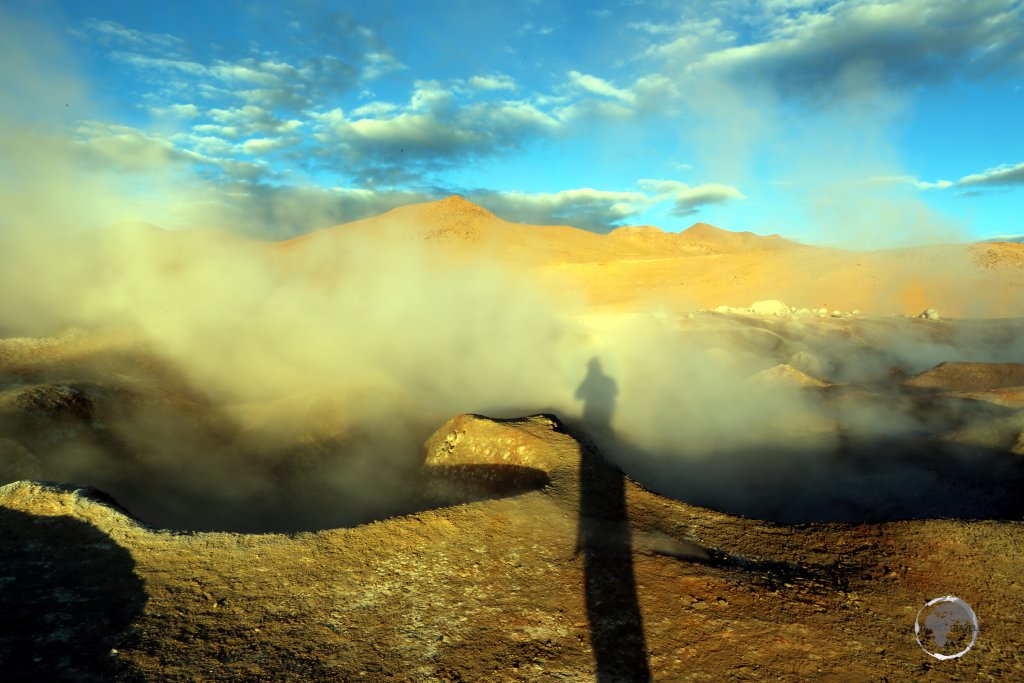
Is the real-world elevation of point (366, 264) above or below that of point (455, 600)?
above

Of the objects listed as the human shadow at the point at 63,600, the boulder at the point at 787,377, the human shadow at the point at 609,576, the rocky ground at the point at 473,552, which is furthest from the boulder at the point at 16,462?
the boulder at the point at 787,377

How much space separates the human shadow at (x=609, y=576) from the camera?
3.48 m

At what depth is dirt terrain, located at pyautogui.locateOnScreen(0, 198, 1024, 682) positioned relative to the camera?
3613 millimetres

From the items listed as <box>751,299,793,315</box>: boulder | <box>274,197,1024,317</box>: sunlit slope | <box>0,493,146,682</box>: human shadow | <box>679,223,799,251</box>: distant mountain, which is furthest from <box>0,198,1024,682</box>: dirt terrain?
<box>679,223,799,251</box>: distant mountain

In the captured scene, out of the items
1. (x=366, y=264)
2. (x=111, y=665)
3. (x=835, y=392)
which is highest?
(x=366, y=264)

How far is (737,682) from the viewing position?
3312mm

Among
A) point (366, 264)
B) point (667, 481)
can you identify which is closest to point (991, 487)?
point (667, 481)

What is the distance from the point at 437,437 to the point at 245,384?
484 centimetres

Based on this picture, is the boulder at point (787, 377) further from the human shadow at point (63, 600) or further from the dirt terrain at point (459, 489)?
the human shadow at point (63, 600)

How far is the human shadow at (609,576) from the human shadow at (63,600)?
2.71 m

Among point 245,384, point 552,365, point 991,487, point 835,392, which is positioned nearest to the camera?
point 991,487

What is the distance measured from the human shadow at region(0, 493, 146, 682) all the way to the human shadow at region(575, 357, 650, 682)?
2.71m

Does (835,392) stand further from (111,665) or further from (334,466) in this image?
(111,665)

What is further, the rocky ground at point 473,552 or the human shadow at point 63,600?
the rocky ground at point 473,552
